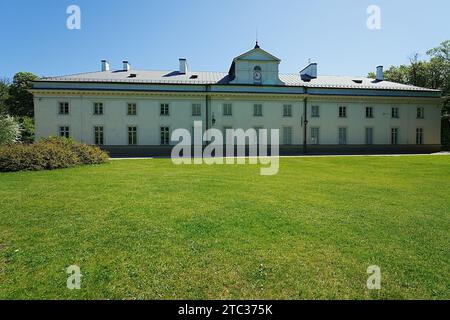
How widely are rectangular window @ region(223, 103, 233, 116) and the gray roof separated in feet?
10.0

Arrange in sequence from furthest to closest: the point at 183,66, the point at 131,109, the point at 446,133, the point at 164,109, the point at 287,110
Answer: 1. the point at 446,133
2. the point at 183,66
3. the point at 287,110
4. the point at 164,109
5. the point at 131,109

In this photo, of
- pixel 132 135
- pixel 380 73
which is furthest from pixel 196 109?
pixel 380 73

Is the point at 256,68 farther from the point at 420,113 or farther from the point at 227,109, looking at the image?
the point at 420,113

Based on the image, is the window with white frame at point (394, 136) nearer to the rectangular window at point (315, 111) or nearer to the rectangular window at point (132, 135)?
the rectangular window at point (315, 111)

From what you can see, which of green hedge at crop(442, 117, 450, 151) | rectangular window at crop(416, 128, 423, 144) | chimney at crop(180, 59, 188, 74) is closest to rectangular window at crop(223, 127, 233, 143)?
chimney at crop(180, 59, 188, 74)

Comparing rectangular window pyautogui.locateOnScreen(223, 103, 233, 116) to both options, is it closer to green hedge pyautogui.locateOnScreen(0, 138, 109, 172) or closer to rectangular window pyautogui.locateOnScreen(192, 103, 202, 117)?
rectangular window pyautogui.locateOnScreen(192, 103, 202, 117)

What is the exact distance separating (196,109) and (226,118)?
362 centimetres

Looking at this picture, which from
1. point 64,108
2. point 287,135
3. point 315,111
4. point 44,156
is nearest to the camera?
point 44,156

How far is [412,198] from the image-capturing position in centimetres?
775

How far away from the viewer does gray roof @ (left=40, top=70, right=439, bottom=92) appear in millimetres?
28422

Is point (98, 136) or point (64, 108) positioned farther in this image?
point (98, 136)

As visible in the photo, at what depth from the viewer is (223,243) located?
4512 mm
